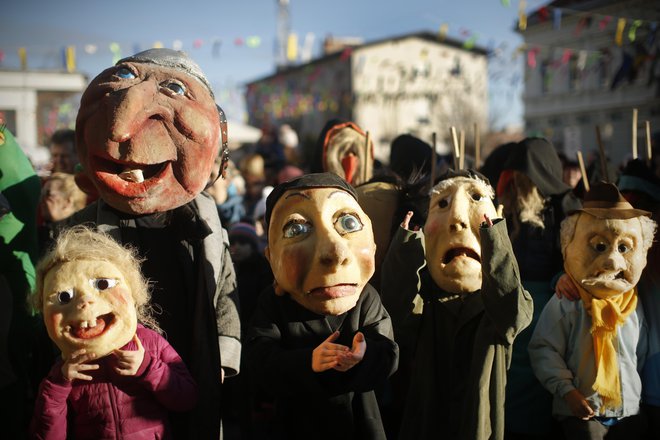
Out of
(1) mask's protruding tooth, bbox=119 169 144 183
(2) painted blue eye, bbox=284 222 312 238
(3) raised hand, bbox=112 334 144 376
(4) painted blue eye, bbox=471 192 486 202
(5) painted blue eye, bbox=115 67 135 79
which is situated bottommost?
(3) raised hand, bbox=112 334 144 376

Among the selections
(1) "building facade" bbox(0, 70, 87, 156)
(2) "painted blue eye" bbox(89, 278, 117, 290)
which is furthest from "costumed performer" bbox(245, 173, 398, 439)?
(1) "building facade" bbox(0, 70, 87, 156)

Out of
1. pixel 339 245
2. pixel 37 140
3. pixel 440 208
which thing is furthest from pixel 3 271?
pixel 37 140

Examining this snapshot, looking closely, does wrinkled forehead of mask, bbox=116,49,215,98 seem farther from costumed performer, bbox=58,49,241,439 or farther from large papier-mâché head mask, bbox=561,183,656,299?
large papier-mâché head mask, bbox=561,183,656,299

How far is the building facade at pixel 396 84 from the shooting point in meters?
30.0

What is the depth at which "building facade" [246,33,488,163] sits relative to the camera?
2997 centimetres

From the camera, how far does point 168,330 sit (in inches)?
112

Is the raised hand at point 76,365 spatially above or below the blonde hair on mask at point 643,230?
below

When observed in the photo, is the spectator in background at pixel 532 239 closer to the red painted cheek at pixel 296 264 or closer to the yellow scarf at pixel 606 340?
the yellow scarf at pixel 606 340

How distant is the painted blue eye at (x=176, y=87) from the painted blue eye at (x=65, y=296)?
98 cm

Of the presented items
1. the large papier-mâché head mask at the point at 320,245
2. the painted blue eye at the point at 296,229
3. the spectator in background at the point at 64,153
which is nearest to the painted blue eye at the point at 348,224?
the large papier-mâché head mask at the point at 320,245

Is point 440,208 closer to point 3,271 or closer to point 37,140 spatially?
point 3,271

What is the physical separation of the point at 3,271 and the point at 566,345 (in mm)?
2829

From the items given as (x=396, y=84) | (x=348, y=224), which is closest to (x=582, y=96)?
(x=396, y=84)

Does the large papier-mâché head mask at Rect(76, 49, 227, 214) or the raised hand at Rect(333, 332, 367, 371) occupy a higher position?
the large papier-mâché head mask at Rect(76, 49, 227, 214)
